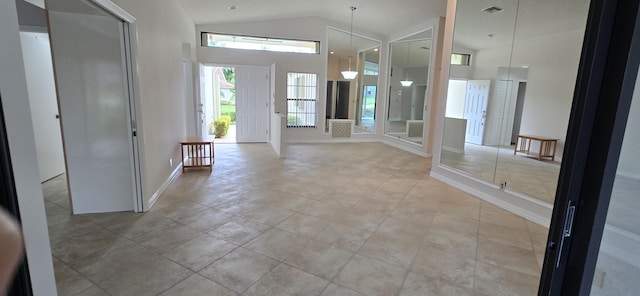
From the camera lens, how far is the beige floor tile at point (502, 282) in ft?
6.95

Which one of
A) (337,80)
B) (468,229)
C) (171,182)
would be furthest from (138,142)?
(337,80)

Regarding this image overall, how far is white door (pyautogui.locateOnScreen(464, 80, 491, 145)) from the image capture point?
13.9ft

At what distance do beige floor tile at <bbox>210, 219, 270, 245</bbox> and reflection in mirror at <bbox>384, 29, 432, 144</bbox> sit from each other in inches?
206

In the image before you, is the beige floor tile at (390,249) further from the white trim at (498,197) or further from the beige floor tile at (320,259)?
the white trim at (498,197)

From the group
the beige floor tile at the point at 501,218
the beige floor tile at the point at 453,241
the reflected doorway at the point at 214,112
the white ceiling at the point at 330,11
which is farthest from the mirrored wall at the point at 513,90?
the reflected doorway at the point at 214,112

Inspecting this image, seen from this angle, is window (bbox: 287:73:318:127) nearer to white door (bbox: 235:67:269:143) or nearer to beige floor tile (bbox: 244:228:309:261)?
white door (bbox: 235:67:269:143)

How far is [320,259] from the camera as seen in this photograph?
2.46 m

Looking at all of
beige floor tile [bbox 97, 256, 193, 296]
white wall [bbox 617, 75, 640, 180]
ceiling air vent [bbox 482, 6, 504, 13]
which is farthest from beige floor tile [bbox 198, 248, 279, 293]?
ceiling air vent [bbox 482, 6, 504, 13]

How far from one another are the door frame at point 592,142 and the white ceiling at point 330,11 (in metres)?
5.42

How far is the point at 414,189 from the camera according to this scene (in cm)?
440

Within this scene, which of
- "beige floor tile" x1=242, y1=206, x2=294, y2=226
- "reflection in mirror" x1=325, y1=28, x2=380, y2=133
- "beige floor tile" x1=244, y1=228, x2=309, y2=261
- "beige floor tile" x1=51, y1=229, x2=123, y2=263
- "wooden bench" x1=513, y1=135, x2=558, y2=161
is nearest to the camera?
"beige floor tile" x1=51, y1=229, x2=123, y2=263

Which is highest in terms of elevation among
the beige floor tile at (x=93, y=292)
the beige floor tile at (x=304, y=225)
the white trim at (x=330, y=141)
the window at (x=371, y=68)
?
the window at (x=371, y=68)

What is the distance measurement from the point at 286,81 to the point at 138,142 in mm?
5075

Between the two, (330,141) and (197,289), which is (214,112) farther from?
(197,289)
